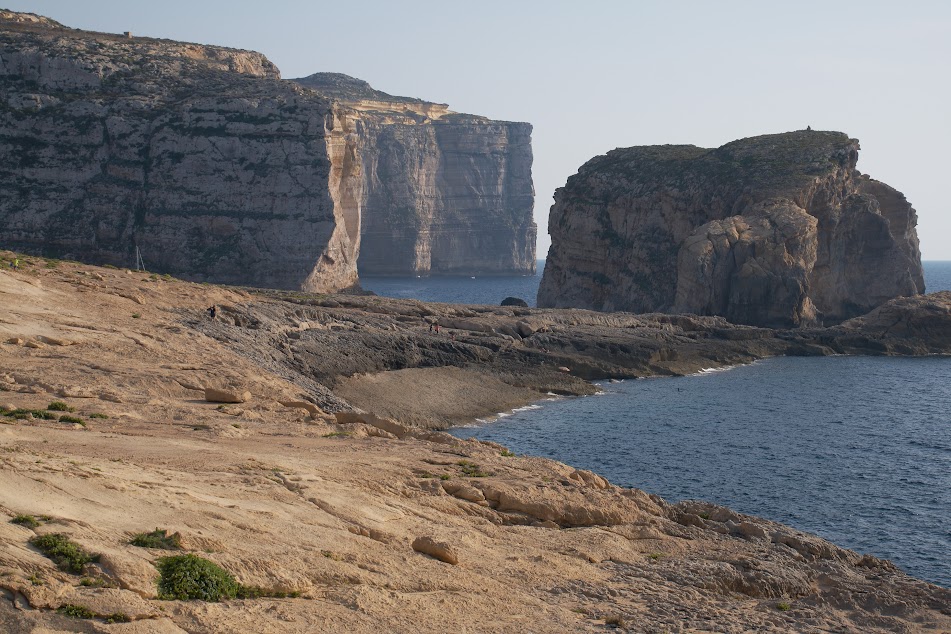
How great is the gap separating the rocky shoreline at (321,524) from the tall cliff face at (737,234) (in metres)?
64.0

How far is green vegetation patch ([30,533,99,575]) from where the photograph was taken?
16500 mm

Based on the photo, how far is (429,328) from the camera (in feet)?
248

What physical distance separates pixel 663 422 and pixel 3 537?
47.5m

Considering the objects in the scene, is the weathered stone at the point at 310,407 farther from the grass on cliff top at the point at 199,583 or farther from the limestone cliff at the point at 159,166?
the limestone cliff at the point at 159,166

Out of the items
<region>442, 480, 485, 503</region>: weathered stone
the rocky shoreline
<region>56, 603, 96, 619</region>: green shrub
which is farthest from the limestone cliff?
<region>56, 603, 96, 619</region>: green shrub

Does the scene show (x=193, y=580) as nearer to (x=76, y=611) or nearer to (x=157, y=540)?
(x=157, y=540)

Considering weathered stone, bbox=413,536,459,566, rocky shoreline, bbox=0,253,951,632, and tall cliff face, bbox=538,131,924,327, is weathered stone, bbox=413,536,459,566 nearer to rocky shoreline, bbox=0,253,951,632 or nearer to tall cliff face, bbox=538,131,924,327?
rocky shoreline, bbox=0,253,951,632

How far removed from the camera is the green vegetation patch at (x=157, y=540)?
18141mm

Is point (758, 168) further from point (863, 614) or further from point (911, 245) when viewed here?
point (863, 614)

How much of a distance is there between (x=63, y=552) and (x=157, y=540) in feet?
6.35

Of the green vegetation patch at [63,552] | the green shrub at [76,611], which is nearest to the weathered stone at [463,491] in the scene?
the green vegetation patch at [63,552]

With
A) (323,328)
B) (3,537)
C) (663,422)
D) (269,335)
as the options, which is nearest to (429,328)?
(323,328)

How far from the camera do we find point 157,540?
18.3 meters

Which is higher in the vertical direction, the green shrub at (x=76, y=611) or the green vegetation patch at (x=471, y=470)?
the green shrub at (x=76, y=611)
